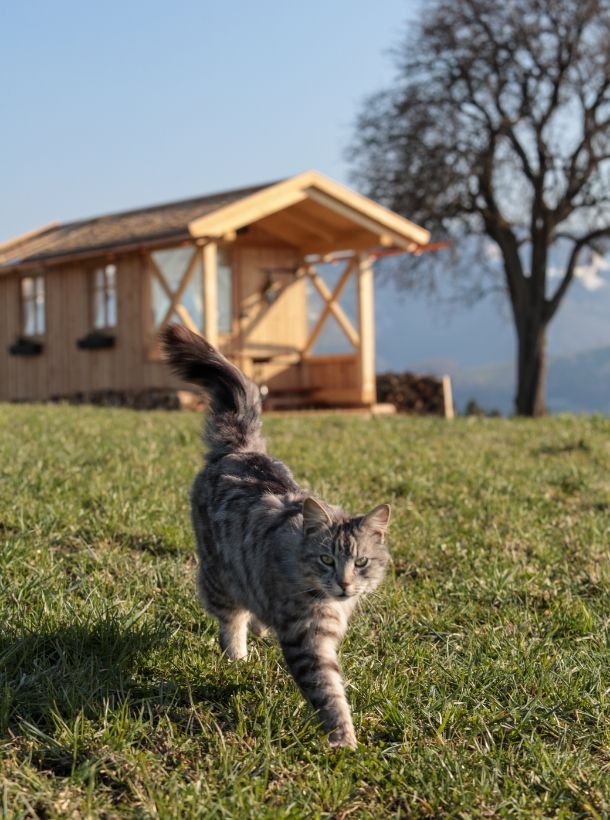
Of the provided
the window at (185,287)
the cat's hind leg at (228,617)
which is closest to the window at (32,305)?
the window at (185,287)

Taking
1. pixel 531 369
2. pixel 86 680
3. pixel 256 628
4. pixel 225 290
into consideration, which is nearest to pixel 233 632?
pixel 256 628

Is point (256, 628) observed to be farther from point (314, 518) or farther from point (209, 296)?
point (209, 296)

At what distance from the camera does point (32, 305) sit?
24.6 metres

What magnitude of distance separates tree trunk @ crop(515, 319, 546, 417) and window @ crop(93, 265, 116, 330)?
13.7m

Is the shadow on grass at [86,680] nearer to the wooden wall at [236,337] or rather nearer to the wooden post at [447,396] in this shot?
the wooden wall at [236,337]

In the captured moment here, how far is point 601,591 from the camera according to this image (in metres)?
6.49

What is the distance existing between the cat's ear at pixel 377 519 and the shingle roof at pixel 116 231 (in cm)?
1454

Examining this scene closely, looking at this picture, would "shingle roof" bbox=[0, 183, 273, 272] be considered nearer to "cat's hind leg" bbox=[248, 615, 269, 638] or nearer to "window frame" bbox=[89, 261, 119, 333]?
"window frame" bbox=[89, 261, 119, 333]

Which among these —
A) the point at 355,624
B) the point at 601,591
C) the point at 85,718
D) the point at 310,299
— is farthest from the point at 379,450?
the point at 310,299

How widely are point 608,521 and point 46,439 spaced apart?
5.80m

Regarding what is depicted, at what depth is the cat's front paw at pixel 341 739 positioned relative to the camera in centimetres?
409

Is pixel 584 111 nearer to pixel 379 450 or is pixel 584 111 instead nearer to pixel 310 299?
pixel 310 299

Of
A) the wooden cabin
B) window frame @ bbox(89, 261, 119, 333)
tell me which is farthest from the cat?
window frame @ bbox(89, 261, 119, 333)

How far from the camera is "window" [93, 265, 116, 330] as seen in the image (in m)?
22.3
